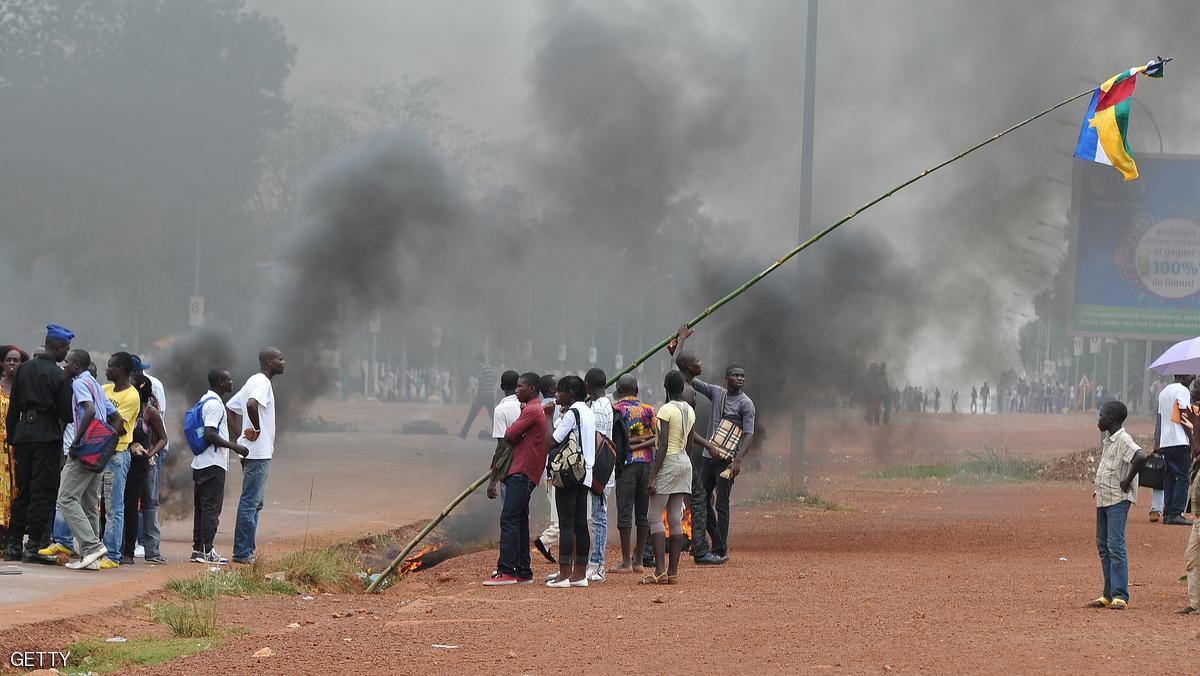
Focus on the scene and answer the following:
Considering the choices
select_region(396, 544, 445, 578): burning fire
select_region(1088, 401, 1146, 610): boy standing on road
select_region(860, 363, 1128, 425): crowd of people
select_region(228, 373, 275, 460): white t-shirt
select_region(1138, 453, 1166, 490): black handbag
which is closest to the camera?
select_region(1088, 401, 1146, 610): boy standing on road

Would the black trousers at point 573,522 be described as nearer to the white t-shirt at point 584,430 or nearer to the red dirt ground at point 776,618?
the white t-shirt at point 584,430

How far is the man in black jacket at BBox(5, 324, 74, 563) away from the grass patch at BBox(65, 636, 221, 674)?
242 centimetres

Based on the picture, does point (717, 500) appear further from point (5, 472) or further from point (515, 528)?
point (5, 472)

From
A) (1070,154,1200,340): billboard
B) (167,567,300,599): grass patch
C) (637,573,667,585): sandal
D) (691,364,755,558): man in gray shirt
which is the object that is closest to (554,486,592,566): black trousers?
(637,573,667,585): sandal

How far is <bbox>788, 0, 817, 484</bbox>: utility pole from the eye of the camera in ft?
56.2

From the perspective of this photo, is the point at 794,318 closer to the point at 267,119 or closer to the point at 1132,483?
the point at 1132,483

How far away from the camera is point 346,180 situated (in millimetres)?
17375

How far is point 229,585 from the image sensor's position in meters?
8.91

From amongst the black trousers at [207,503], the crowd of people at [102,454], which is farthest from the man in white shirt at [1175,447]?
the black trousers at [207,503]

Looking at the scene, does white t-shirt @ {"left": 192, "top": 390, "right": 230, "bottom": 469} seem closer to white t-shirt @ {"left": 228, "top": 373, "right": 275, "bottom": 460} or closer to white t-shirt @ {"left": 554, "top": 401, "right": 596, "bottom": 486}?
white t-shirt @ {"left": 228, "top": 373, "right": 275, "bottom": 460}

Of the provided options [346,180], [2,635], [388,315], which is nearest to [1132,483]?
[2,635]

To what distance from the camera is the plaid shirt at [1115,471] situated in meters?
8.16

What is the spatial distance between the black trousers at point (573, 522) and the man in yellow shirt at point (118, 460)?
3.02 meters

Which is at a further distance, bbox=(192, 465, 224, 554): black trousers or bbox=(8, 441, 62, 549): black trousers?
bbox=(192, 465, 224, 554): black trousers
